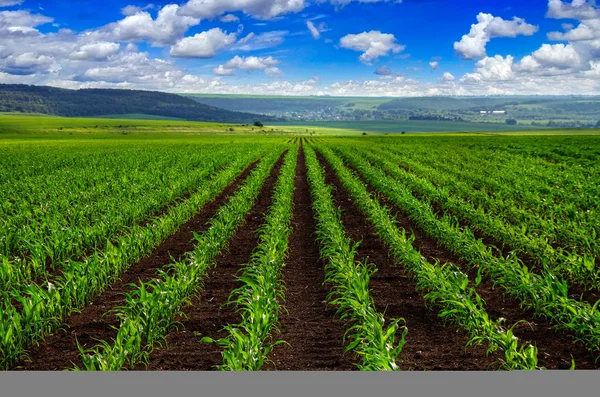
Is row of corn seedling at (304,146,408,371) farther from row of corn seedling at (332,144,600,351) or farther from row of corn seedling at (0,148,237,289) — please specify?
row of corn seedling at (0,148,237,289)

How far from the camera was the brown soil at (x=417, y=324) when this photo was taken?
638cm

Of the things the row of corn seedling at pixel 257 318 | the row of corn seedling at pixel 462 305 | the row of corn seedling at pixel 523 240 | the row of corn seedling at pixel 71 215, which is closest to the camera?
the row of corn seedling at pixel 257 318

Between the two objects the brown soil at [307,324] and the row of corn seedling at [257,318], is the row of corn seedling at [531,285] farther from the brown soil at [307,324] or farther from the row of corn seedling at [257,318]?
the row of corn seedling at [257,318]

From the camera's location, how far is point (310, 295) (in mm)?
9094

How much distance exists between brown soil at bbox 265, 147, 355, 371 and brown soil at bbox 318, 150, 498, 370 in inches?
32.7

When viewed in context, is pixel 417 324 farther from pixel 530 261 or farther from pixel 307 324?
pixel 530 261

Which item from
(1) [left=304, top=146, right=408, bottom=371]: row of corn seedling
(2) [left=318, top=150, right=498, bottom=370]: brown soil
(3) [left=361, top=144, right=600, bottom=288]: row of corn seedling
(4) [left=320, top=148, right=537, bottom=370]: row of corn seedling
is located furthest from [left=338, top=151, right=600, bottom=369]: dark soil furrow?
(1) [left=304, top=146, right=408, bottom=371]: row of corn seedling

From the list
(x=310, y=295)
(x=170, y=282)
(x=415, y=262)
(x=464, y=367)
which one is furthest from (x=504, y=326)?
(x=170, y=282)

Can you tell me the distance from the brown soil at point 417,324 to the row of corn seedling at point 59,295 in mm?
4719

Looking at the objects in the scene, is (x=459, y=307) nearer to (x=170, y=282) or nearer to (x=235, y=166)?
(x=170, y=282)

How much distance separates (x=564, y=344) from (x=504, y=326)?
2.81 feet

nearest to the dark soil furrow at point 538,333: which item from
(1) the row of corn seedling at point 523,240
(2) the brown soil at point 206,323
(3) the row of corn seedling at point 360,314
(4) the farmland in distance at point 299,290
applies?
(4) the farmland in distance at point 299,290

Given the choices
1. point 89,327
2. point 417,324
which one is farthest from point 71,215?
point 417,324

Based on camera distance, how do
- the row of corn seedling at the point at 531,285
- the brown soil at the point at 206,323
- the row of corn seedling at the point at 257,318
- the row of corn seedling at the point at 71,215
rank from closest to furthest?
the row of corn seedling at the point at 257,318 < the brown soil at the point at 206,323 < the row of corn seedling at the point at 531,285 < the row of corn seedling at the point at 71,215
